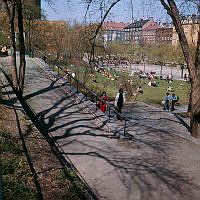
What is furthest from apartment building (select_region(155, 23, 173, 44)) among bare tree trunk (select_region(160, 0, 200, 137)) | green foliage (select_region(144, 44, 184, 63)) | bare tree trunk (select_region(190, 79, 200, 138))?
green foliage (select_region(144, 44, 184, 63))

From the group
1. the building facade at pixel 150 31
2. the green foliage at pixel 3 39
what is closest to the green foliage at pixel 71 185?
the building facade at pixel 150 31

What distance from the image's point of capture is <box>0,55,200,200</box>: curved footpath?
4863mm

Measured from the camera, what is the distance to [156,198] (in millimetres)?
4582

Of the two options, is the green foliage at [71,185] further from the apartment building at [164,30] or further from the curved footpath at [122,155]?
the apartment building at [164,30]

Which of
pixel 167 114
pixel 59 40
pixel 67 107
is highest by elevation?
pixel 59 40

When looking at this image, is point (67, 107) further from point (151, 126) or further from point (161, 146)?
A: point (161, 146)

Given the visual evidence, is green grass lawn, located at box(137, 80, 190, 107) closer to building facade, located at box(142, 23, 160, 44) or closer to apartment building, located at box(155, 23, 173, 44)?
building facade, located at box(142, 23, 160, 44)

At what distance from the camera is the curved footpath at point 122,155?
4863mm

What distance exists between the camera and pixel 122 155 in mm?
6434

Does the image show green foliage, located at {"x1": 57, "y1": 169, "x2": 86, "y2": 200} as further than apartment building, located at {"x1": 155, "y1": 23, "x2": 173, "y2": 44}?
No

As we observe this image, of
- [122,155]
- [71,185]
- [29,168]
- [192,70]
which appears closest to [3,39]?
[192,70]

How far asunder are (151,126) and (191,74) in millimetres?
2326

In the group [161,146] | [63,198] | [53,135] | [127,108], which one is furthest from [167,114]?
[63,198]

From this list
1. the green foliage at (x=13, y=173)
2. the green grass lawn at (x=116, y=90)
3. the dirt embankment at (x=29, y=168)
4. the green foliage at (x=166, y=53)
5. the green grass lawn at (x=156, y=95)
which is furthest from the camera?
the green foliage at (x=166, y=53)
